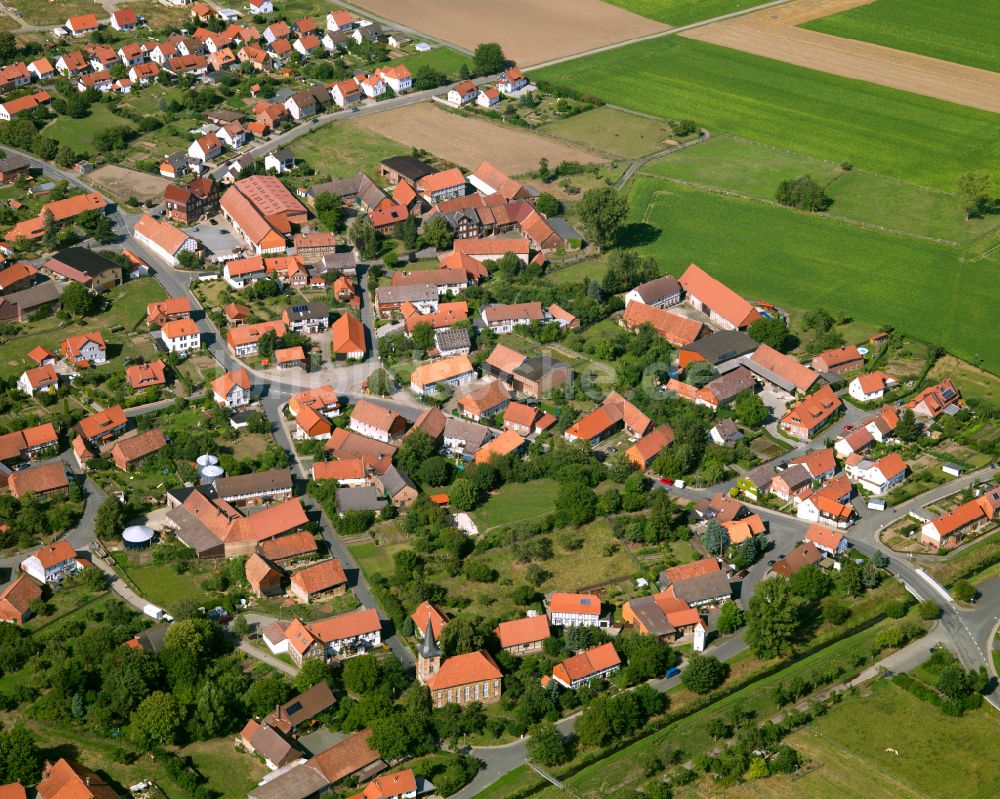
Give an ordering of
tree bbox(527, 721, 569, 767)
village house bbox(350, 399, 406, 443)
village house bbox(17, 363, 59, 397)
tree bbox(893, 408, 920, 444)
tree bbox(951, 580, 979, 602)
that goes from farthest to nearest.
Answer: village house bbox(17, 363, 59, 397) → tree bbox(893, 408, 920, 444) → village house bbox(350, 399, 406, 443) → tree bbox(951, 580, 979, 602) → tree bbox(527, 721, 569, 767)

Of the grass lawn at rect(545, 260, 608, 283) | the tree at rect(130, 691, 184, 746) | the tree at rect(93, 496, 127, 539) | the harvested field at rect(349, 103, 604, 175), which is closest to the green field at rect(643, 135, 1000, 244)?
the harvested field at rect(349, 103, 604, 175)

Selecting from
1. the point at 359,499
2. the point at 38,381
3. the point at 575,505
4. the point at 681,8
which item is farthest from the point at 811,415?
the point at 681,8

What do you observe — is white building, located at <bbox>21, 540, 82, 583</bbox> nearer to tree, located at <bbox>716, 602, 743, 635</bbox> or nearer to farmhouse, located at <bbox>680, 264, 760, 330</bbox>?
tree, located at <bbox>716, 602, 743, 635</bbox>

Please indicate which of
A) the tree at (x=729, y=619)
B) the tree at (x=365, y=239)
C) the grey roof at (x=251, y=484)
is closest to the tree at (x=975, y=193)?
the tree at (x=365, y=239)

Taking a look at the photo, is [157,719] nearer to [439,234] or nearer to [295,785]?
[295,785]

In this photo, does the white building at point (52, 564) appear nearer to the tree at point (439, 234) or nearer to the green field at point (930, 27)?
the tree at point (439, 234)

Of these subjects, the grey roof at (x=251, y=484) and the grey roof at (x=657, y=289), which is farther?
the grey roof at (x=657, y=289)

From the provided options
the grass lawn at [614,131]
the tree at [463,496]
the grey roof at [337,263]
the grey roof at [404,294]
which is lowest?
the tree at [463,496]
